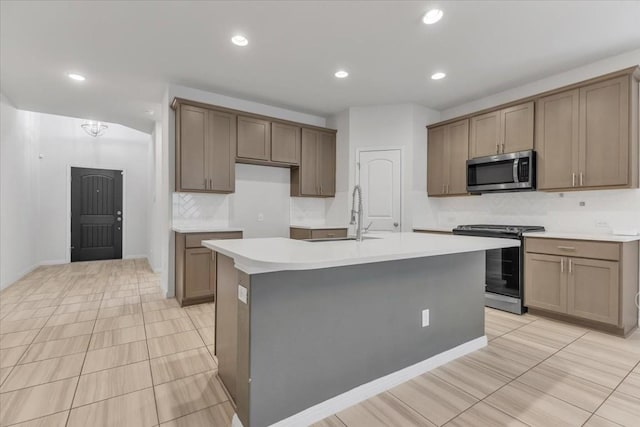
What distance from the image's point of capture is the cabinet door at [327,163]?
16.4 feet

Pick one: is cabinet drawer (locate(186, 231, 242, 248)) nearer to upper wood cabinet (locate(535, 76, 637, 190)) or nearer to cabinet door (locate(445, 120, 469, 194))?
cabinet door (locate(445, 120, 469, 194))

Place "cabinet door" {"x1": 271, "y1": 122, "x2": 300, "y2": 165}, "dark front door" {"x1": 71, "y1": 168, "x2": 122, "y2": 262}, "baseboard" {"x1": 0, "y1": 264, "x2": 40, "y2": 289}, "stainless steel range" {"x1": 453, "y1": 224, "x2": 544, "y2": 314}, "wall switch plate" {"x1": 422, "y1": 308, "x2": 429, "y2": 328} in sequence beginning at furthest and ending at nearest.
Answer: "dark front door" {"x1": 71, "y1": 168, "x2": 122, "y2": 262}
"cabinet door" {"x1": 271, "y1": 122, "x2": 300, "y2": 165}
"baseboard" {"x1": 0, "y1": 264, "x2": 40, "y2": 289}
"stainless steel range" {"x1": 453, "y1": 224, "x2": 544, "y2": 314}
"wall switch plate" {"x1": 422, "y1": 308, "x2": 429, "y2": 328}

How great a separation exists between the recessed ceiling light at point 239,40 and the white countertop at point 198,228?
205cm

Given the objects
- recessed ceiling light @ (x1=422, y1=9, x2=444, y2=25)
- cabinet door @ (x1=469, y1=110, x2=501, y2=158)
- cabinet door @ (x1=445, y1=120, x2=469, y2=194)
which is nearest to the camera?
recessed ceiling light @ (x1=422, y1=9, x2=444, y2=25)

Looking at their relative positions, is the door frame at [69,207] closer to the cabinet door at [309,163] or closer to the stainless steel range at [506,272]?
the cabinet door at [309,163]

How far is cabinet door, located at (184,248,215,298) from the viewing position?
3.63 meters

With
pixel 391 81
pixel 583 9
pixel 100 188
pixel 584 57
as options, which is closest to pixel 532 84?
pixel 584 57

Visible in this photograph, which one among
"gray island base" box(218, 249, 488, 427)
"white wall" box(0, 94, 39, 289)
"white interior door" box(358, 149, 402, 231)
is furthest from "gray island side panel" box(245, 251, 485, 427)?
"white wall" box(0, 94, 39, 289)

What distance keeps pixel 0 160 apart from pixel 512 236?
6.73 meters

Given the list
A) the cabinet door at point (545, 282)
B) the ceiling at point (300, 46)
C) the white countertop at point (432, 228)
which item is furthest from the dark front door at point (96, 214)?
the cabinet door at point (545, 282)

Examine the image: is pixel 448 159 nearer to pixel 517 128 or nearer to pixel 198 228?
pixel 517 128

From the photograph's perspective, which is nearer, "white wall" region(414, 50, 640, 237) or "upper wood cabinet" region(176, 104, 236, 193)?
"white wall" region(414, 50, 640, 237)

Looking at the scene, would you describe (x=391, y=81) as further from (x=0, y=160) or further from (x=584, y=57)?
(x=0, y=160)

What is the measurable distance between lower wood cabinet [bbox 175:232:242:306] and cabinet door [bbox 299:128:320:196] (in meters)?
1.57
